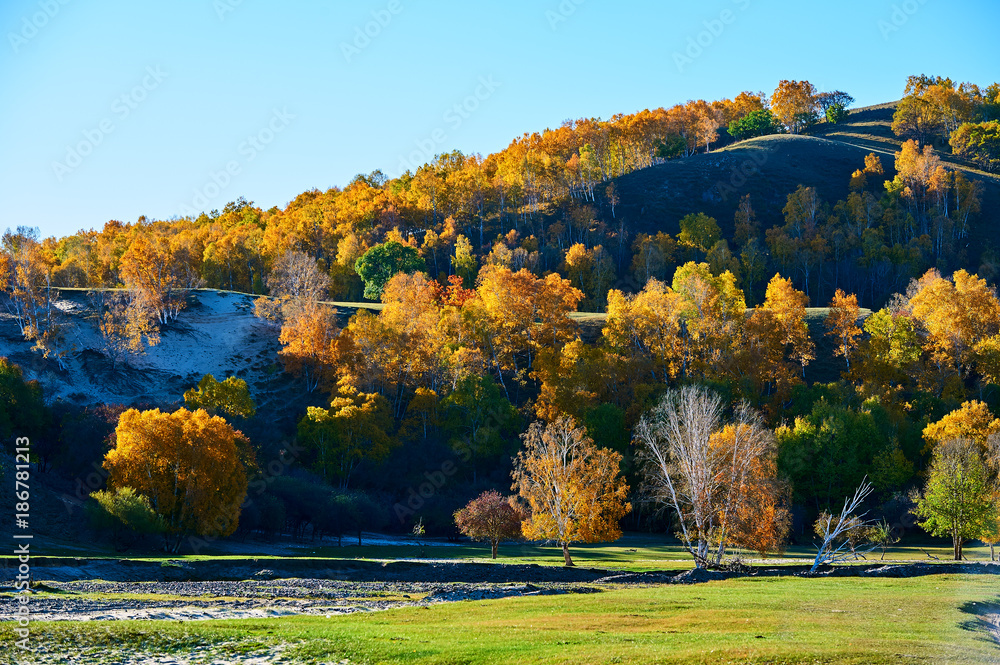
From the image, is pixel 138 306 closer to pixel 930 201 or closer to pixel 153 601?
pixel 153 601

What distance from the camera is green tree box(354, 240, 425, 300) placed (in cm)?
13388

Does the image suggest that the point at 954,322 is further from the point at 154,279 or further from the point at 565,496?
the point at 154,279

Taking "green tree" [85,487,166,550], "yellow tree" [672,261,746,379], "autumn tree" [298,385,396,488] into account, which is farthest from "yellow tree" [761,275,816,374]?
"green tree" [85,487,166,550]

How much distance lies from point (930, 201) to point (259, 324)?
433 ft

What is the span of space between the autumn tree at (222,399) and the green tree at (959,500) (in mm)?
64000

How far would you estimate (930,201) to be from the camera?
525 feet

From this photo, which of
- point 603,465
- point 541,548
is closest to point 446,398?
point 541,548

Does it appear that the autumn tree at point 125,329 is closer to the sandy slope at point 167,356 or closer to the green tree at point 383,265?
the sandy slope at point 167,356

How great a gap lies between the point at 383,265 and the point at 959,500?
311 feet

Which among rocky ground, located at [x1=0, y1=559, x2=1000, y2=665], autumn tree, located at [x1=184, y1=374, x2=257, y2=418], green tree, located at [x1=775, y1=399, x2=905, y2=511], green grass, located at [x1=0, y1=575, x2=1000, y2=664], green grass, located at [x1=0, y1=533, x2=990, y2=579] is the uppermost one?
autumn tree, located at [x1=184, y1=374, x2=257, y2=418]

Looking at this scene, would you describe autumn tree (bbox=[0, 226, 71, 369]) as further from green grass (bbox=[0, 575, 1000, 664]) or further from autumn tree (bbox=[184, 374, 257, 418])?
green grass (bbox=[0, 575, 1000, 664])

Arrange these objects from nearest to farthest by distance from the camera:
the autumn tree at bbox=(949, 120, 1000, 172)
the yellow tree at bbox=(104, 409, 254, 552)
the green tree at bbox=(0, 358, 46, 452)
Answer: the yellow tree at bbox=(104, 409, 254, 552) < the green tree at bbox=(0, 358, 46, 452) < the autumn tree at bbox=(949, 120, 1000, 172)

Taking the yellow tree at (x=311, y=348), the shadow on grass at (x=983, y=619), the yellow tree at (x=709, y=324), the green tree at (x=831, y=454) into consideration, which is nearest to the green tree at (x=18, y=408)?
the yellow tree at (x=311, y=348)

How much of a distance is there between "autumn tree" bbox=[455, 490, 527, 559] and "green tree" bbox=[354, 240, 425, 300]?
75.2 meters
